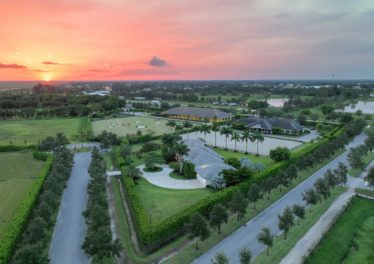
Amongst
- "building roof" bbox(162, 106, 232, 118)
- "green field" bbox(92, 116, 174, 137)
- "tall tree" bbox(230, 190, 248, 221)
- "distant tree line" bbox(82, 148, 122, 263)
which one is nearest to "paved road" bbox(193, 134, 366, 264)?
"tall tree" bbox(230, 190, 248, 221)

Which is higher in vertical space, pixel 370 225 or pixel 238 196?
pixel 238 196

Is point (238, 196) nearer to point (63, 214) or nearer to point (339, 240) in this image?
point (339, 240)

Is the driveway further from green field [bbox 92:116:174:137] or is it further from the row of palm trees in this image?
green field [bbox 92:116:174:137]

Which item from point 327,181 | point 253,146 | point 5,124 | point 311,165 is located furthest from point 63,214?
point 5,124

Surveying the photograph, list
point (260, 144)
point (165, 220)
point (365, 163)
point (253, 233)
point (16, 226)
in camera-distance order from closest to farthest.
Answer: point (16, 226), point (165, 220), point (253, 233), point (365, 163), point (260, 144)

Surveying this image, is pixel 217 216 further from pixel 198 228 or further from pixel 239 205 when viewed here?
pixel 239 205

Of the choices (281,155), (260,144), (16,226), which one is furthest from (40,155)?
(260,144)
